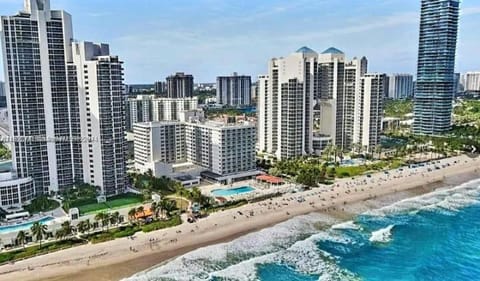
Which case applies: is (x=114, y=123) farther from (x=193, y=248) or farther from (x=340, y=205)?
(x=340, y=205)

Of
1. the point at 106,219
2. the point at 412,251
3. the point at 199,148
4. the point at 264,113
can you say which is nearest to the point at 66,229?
the point at 106,219

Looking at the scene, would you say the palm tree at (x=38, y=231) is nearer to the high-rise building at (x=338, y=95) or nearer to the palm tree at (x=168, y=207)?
the palm tree at (x=168, y=207)

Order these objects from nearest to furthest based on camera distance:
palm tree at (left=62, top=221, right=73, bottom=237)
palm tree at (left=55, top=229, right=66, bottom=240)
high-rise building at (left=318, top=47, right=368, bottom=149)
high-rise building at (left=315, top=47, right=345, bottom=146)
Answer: palm tree at (left=55, top=229, right=66, bottom=240) → palm tree at (left=62, top=221, right=73, bottom=237) → high-rise building at (left=318, top=47, right=368, bottom=149) → high-rise building at (left=315, top=47, right=345, bottom=146)

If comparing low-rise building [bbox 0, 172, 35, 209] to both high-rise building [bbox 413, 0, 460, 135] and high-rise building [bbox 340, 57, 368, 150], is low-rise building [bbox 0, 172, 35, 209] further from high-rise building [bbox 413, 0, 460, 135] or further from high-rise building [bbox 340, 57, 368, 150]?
high-rise building [bbox 413, 0, 460, 135]

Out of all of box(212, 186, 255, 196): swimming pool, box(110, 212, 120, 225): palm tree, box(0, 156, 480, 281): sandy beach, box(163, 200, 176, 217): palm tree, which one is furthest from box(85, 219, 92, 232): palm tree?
box(212, 186, 255, 196): swimming pool

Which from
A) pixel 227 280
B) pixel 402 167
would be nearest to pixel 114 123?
pixel 227 280
